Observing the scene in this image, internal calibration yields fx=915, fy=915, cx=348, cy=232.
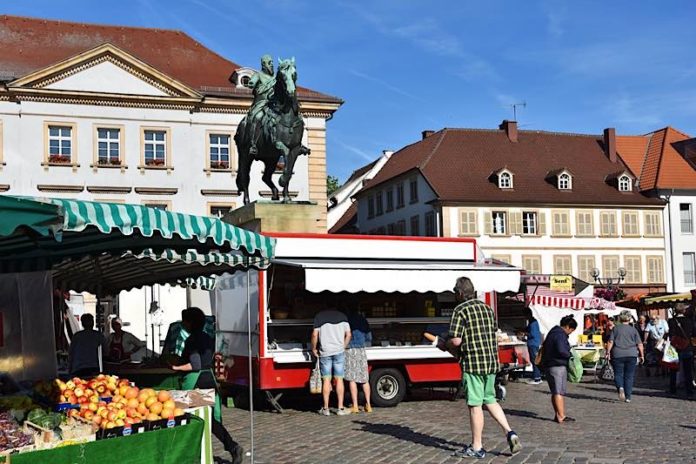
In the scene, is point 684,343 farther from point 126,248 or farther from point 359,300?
point 126,248

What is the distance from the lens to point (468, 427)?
38.8 ft

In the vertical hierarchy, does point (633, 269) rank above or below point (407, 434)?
above

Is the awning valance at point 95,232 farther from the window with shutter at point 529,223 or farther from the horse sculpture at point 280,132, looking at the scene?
the window with shutter at point 529,223

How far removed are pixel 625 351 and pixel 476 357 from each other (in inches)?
259

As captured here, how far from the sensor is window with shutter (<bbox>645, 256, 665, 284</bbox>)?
53.8 meters

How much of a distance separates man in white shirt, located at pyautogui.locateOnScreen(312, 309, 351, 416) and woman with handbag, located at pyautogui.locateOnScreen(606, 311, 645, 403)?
15.0 ft

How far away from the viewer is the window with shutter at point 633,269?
53.2 m

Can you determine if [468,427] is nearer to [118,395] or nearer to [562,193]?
[118,395]

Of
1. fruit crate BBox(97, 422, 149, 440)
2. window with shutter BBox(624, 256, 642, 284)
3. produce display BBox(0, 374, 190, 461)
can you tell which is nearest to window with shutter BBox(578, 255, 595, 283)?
window with shutter BBox(624, 256, 642, 284)

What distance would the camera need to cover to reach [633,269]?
53.4m

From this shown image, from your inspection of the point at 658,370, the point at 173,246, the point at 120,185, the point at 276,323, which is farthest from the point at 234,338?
the point at 120,185

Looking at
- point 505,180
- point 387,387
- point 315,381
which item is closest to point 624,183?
point 505,180

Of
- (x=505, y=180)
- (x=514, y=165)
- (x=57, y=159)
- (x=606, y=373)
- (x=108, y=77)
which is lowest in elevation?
(x=606, y=373)

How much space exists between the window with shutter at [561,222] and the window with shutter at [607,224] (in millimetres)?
2127
